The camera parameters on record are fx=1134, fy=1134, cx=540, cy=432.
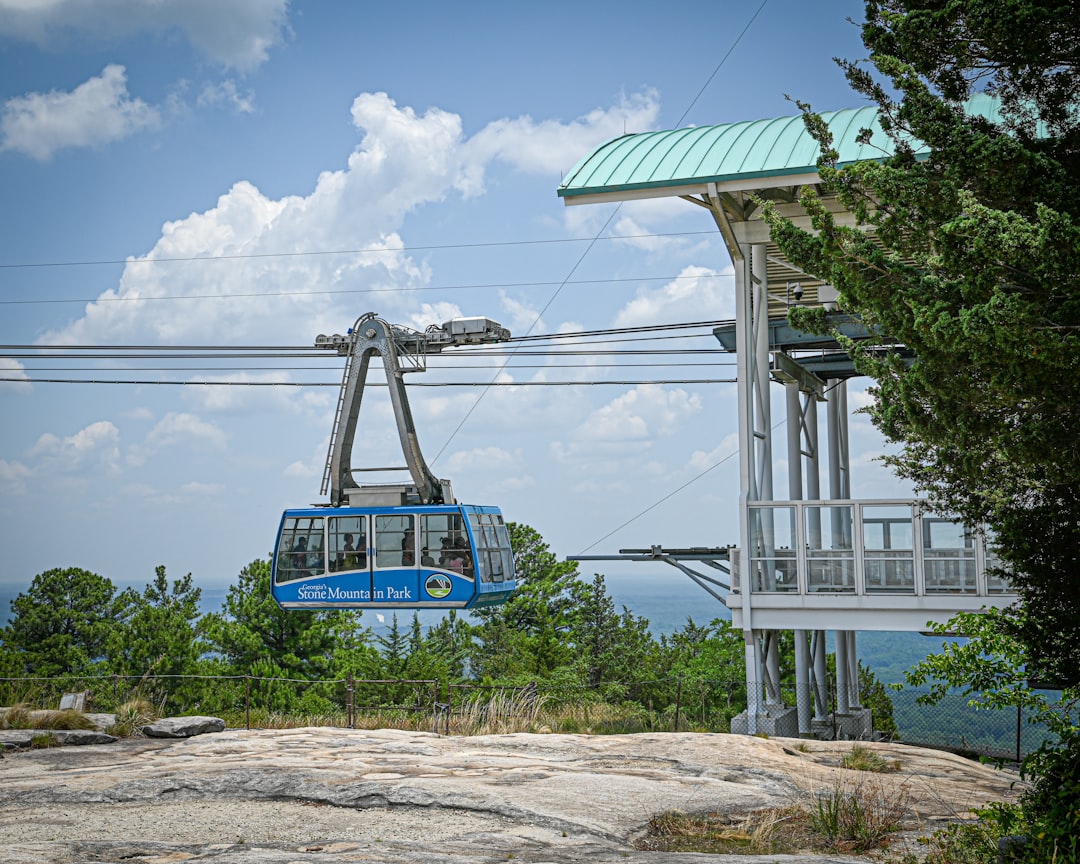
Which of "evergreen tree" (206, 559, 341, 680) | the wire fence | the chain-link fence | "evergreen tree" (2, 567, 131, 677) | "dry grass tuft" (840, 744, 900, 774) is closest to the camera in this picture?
"dry grass tuft" (840, 744, 900, 774)

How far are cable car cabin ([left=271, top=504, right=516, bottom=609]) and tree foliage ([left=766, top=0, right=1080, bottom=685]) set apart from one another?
39.0 ft

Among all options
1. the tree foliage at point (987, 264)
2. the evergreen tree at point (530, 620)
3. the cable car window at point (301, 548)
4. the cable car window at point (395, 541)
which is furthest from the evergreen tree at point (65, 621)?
the tree foliage at point (987, 264)

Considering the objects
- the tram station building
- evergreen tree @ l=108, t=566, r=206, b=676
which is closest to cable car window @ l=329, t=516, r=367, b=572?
the tram station building

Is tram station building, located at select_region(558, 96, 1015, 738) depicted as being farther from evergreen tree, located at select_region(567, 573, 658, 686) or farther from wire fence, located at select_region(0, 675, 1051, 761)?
evergreen tree, located at select_region(567, 573, 658, 686)

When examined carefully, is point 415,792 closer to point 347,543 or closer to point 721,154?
point 347,543

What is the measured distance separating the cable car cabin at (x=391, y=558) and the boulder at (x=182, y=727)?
2.86 metres

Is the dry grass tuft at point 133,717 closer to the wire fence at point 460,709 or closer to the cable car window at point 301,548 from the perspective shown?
the wire fence at point 460,709

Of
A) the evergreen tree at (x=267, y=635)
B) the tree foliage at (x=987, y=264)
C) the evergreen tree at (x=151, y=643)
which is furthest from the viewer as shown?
the evergreen tree at (x=267, y=635)

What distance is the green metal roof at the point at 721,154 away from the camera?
16984 mm

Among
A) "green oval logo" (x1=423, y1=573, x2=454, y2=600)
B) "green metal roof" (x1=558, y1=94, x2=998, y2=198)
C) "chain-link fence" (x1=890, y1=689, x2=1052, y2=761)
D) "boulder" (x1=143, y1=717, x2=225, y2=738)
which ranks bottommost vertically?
"chain-link fence" (x1=890, y1=689, x2=1052, y2=761)

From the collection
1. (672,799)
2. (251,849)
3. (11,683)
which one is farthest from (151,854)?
(11,683)

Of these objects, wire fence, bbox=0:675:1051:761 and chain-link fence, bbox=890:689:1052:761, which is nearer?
chain-link fence, bbox=890:689:1052:761

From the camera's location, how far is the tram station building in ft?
54.4

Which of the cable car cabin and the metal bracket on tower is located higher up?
the metal bracket on tower
